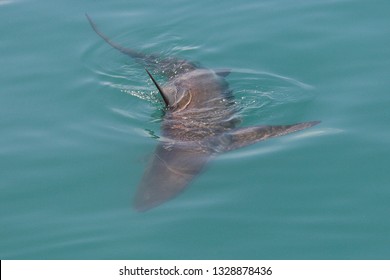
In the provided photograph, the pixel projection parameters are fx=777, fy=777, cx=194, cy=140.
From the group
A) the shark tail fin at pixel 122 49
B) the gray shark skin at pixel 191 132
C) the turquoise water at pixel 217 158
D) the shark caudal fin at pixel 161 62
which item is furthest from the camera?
the shark tail fin at pixel 122 49

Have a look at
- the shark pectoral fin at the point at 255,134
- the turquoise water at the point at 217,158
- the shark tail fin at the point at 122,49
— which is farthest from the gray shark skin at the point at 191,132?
the shark tail fin at the point at 122,49

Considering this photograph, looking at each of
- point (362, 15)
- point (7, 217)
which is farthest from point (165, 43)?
point (7, 217)

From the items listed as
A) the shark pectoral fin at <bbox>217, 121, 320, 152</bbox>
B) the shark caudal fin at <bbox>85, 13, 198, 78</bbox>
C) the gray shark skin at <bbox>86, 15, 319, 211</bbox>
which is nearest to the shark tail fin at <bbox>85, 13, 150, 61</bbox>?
the shark caudal fin at <bbox>85, 13, 198, 78</bbox>

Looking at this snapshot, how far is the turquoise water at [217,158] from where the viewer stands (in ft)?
21.5

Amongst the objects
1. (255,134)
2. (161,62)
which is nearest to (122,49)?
(161,62)

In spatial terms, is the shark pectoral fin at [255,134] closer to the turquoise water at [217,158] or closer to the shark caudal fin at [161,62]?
the turquoise water at [217,158]

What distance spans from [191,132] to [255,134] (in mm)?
731

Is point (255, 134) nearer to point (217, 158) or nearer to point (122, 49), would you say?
point (217, 158)

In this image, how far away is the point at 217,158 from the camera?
758 centimetres

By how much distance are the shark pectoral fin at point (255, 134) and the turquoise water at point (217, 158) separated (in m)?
0.10

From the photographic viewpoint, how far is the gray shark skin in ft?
23.9

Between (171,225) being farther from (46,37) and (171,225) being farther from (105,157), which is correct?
(46,37)

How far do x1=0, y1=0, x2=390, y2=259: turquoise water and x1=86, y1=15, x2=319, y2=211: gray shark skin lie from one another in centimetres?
13

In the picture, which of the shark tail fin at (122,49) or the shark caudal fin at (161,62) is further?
the shark tail fin at (122,49)
